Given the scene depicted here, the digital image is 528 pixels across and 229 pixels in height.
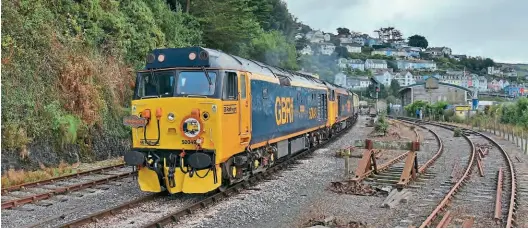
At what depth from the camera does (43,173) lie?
46.3 feet

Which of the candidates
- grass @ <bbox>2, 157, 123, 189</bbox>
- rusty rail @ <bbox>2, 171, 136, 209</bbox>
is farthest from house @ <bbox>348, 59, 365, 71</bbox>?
rusty rail @ <bbox>2, 171, 136, 209</bbox>

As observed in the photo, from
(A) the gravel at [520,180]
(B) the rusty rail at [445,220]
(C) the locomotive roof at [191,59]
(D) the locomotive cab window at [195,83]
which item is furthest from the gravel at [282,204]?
(C) the locomotive roof at [191,59]

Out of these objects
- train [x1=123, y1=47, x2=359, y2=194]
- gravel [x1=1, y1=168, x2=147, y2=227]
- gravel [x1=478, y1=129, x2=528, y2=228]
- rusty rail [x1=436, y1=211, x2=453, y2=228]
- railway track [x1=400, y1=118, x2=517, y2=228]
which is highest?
train [x1=123, y1=47, x2=359, y2=194]

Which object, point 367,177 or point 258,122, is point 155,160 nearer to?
point 258,122

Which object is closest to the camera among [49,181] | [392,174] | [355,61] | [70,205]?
[70,205]

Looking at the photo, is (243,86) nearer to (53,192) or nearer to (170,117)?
(170,117)

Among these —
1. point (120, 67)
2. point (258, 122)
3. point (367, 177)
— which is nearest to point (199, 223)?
point (258, 122)

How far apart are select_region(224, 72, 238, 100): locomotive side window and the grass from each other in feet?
19.2

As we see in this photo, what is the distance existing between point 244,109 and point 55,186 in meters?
5.09

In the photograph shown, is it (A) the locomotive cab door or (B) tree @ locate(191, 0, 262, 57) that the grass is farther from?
(B) tree @ locate(191, 0, 262, 57)

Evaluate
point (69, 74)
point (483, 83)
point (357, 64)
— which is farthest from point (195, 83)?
point (357, 64)

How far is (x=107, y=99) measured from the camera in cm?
1912

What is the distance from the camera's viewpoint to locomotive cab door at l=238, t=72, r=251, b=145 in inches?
468

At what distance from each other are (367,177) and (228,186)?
428 cm
